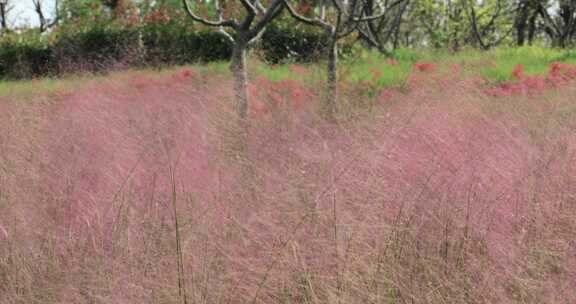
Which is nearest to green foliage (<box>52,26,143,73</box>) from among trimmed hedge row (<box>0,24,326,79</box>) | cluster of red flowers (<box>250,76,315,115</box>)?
trimmed hedge row (<box>0,24,326,79</box>)

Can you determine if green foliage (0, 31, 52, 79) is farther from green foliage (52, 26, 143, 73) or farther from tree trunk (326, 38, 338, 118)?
tree trunk (326, 38, 338, 118)

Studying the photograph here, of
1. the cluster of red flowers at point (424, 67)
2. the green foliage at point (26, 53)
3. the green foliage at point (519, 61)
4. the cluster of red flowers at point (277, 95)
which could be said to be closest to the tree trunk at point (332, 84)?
the cluster of red flowers at point (277, 95)

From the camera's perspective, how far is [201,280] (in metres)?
1.88

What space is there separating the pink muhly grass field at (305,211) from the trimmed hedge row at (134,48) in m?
5.57

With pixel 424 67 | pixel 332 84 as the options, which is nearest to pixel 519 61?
pixel 424 67

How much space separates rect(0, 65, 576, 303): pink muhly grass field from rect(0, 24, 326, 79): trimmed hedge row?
557cm

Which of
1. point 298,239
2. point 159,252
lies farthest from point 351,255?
point 159,252

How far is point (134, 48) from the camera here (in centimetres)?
969

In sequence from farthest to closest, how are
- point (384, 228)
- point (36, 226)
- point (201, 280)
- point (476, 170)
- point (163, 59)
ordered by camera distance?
point (163, 59)
point (476, 170)
point (36, 226)
point (384, 228)
point (201, 280)

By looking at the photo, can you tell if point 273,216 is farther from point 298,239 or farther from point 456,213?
point 456,213

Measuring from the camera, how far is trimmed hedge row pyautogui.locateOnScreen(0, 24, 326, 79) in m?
9.52

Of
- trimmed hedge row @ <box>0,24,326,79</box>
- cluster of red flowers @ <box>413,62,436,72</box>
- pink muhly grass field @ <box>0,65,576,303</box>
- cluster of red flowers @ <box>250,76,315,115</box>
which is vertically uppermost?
trimmed hedge row @ <box>0,24,326,79</box>

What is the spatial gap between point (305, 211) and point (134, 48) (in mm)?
8054

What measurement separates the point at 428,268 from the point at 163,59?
8.69m
